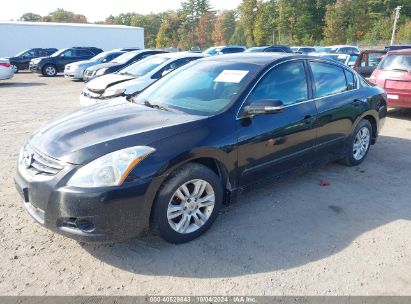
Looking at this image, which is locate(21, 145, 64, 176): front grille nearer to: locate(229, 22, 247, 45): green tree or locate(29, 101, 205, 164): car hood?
locate(29, 101, 205, 164): car hood

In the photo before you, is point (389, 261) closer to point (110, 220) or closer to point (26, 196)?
point (110, 220)

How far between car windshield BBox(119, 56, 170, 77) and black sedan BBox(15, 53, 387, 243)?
17.7 feet

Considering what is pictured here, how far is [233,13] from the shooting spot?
7594 centimetres

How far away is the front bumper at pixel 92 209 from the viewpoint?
266cm

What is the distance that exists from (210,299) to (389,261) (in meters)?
1.56

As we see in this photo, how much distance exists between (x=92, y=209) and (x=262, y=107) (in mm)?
1771

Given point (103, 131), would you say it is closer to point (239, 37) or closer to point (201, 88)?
point (201, 88)

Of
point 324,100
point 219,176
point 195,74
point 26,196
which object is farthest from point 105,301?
point 324,100

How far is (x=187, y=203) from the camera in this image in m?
3.15

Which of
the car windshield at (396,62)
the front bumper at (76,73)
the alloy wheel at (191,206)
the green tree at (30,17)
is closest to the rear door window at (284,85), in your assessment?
the alloy wheel at (191,206)

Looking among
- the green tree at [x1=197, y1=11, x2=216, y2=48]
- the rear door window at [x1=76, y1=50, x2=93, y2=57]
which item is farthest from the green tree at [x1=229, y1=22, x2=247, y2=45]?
the rear door window at [x1=76, y1=50, x2=93, y2=57]

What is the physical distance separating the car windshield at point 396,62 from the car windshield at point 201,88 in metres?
5.72

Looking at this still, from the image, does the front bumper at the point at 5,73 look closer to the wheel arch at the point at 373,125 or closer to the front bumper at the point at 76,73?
the front bumper at the point at 76,73

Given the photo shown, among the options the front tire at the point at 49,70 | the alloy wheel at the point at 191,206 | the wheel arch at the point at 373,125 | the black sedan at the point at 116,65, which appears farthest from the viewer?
the front tire at the point at 49,70
